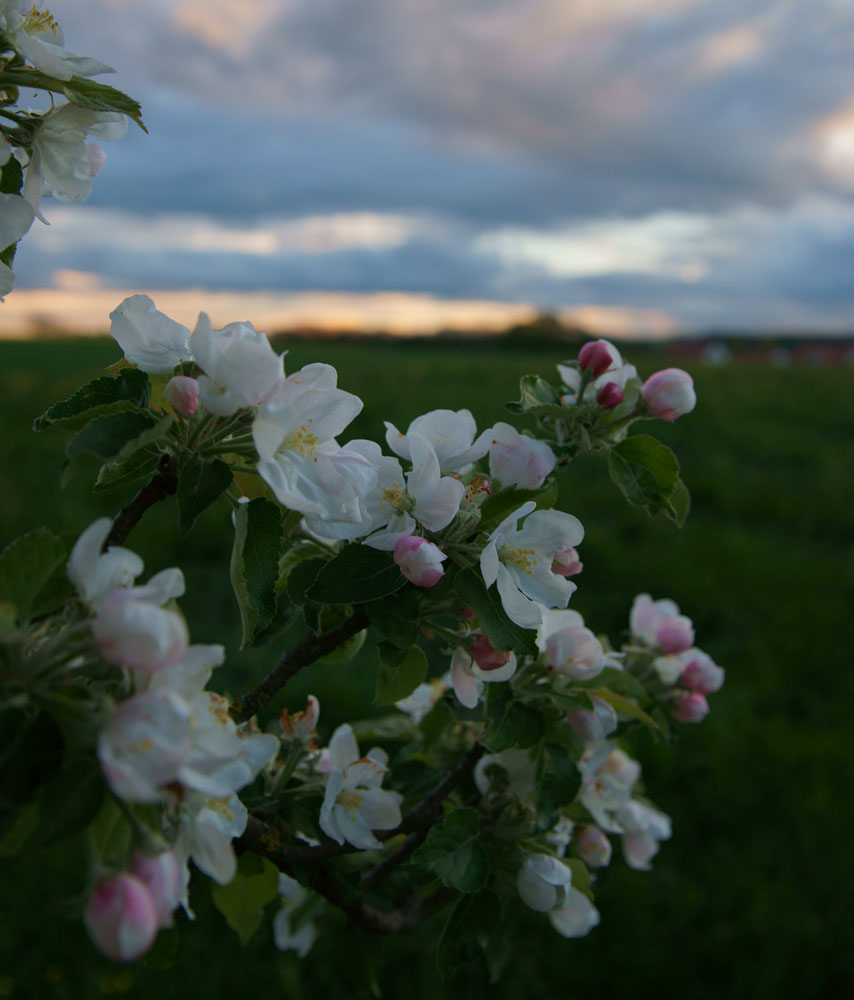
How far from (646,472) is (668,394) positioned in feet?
0.44

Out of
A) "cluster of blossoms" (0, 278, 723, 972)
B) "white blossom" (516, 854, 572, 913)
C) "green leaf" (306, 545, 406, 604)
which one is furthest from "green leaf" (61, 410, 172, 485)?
"white blossom" (516, 854, 572, 913)

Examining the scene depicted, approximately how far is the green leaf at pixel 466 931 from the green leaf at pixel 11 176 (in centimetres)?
110

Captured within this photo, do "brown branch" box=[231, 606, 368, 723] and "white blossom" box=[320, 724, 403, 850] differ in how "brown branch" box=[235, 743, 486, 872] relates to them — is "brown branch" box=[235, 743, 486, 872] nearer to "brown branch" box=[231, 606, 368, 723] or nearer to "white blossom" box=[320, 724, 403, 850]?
"white blossom" box=[320, 724, 403, 850]

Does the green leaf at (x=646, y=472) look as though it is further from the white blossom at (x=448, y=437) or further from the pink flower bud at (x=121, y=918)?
the pink flower bud at (x=121, y=918)

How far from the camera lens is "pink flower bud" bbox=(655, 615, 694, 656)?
152 cm

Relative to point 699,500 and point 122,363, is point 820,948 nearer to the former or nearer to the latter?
point 122,363

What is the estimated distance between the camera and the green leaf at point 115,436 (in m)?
0.82

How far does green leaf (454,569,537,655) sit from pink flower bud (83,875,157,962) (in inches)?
16.9

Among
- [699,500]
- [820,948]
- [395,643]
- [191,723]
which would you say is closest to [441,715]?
[395,643]

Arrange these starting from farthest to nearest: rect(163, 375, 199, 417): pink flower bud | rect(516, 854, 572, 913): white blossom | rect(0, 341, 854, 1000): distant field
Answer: rect(0, 341, 854, 1000): distant field → rect(516, 854, 572, 913): white blossom → rect(163, 375, 199, 417): pink flower bud

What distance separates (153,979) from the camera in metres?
2.88

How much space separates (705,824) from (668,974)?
0.90 meters

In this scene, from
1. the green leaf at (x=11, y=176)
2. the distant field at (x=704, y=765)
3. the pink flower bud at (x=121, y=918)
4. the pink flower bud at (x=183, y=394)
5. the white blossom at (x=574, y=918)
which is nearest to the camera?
the pink flower bud at (x=121, y=918)

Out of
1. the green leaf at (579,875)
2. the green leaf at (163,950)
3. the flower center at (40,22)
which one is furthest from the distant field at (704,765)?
the flower center at (40,22)
